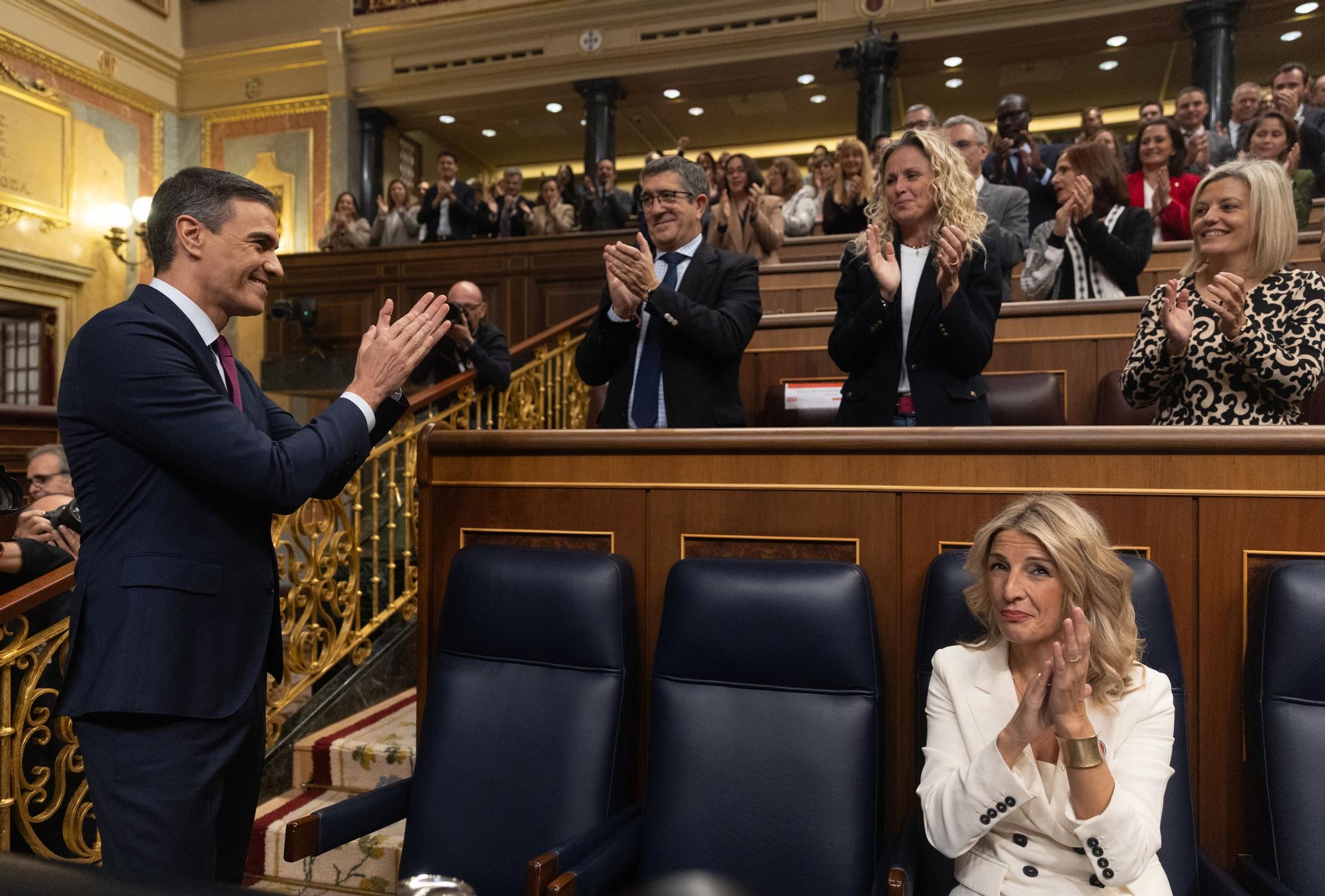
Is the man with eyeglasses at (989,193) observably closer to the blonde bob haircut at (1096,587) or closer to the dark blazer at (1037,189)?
the dark blazer at (1037,189)

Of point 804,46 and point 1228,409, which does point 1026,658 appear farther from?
point 804,46

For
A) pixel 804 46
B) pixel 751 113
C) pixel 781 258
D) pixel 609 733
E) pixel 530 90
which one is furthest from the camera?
pixel 751 113


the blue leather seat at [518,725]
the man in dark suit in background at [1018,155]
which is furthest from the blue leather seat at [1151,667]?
the man in dark suit in background at [1018,155]

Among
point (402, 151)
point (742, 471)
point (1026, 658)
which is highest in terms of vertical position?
point (402, 151)

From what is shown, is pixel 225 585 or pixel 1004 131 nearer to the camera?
pixel 225 585

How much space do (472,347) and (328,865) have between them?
1943mm

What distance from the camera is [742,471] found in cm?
172

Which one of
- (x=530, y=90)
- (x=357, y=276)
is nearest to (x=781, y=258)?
(x=357, y=276)

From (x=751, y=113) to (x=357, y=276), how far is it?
4939 mm

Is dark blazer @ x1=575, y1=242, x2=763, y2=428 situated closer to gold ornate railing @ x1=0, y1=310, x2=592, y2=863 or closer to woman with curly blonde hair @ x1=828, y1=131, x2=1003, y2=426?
woman with curly blonde hair @ x1=828, y1=131, x2=1003, y2=426

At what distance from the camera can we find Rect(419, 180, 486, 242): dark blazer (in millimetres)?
6871

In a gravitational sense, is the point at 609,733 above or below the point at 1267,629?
below

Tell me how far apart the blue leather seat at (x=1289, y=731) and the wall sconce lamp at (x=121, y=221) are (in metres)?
9.02

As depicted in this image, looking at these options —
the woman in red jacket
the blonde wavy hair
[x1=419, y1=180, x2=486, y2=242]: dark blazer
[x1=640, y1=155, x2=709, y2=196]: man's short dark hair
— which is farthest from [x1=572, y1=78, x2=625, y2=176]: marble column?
[x1=640, y1=155, x2=709, y2=196]: man's short dark hair
